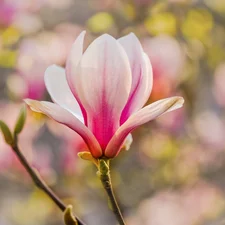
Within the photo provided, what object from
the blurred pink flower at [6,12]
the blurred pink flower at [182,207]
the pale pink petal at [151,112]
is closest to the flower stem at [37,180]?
the pale pink petal at [151,112]

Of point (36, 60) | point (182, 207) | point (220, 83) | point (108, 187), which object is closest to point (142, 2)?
point (36, 60)

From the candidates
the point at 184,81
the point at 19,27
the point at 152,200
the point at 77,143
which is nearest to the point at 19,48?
the point at 19,27

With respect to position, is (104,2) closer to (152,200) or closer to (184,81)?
(184,81)

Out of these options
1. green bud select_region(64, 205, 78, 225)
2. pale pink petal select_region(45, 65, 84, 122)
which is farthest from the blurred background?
green bud select_region(64, 205, 78, 225)

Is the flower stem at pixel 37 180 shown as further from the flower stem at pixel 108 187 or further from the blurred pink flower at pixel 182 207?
the blurred pink flower at pixel 182 207

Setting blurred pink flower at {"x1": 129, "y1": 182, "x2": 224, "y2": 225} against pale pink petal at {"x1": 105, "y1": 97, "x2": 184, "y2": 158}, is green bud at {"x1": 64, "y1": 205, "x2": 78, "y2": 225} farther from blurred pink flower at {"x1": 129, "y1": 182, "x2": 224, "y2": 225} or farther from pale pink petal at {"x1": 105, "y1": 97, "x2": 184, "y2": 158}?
blurred pink flower at {"x1": 129, "y1": 182, "x2": 224, "y2": 225}

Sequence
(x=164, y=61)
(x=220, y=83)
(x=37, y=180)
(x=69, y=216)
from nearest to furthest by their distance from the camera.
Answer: (x=69, y=216), (x=37, y=180), (x=164, y=61), (x=220, y=83)

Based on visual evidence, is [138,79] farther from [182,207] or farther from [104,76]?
[182,207]
